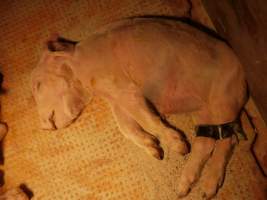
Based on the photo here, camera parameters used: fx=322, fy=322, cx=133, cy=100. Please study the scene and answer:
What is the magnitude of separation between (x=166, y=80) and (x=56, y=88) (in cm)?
56

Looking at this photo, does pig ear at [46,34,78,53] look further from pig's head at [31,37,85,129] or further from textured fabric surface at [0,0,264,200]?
textured fabric surface at [0,0,264,200]

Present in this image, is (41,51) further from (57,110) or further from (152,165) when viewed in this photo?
(152,165)

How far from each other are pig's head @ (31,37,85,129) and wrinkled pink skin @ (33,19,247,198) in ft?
0.12

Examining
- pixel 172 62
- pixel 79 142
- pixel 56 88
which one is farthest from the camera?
pixel 79 142

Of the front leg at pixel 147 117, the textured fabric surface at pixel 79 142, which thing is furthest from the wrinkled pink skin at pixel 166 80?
the textured fabric surface at pixel 79 142

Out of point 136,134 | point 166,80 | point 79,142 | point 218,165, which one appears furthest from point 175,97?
point 79,142

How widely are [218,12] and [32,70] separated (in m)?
1.03

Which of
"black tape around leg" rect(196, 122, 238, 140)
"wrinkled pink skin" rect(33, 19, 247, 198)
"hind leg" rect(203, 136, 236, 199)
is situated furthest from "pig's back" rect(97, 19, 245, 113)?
"hind leg" rect(203, 136, 236, 199)

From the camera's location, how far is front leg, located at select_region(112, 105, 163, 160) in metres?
1.56

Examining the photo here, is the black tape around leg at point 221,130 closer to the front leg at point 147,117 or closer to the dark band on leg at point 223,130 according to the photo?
the dark band on leg at point 223,130

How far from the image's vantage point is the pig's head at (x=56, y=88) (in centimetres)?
161

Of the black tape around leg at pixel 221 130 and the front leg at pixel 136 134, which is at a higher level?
the front leg at pixel 136 134

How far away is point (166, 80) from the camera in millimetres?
1506

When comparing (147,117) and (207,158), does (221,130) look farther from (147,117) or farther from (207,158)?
(147,117)
